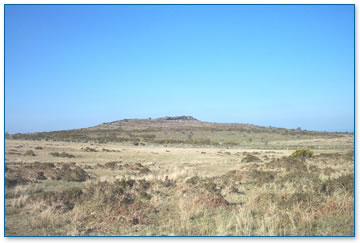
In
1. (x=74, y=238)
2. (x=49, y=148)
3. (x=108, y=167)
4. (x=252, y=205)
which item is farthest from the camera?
(x=108, y=167)

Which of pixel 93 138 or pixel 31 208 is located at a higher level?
pixel 93 138

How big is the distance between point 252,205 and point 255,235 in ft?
6.40

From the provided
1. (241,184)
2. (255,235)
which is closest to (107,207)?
(255,235)

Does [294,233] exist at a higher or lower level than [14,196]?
lower

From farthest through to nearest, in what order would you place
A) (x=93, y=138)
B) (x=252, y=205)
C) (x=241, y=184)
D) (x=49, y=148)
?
(x=241, y=184) < (x=93, y=138) < (x=49, y=148) < (x=252, y=205)

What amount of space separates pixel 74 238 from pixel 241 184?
7.87m

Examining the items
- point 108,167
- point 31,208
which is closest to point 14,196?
point 31,208

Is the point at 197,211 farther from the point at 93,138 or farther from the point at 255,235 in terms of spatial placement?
the point at 93,138

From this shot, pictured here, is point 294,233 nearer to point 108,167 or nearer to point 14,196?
point 14,196

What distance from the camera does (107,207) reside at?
22.4 feet

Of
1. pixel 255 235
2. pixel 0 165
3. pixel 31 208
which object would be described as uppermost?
pixel 0 165

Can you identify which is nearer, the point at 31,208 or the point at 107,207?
the point at 31,208

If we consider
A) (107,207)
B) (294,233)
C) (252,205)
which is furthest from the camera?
(252,205)

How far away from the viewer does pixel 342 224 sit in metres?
6.21
